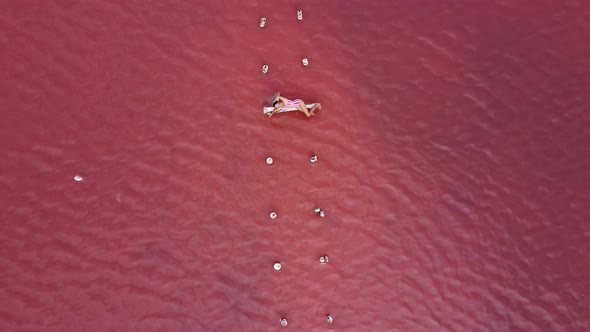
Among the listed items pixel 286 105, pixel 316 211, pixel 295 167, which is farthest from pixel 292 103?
pixel 316 211

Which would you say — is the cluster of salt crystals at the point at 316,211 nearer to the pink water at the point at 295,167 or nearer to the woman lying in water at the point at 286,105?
the pink water at the point at 295,167

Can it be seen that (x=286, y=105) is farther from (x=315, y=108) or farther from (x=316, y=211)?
(x=316, y=211)

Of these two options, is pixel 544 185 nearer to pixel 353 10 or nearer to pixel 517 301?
pixel 517 301

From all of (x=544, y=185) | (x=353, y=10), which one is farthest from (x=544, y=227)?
(x=353, y=10)

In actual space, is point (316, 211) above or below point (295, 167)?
below

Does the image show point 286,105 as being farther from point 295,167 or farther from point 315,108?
point 295,167

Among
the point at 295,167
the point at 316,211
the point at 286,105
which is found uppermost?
the point at 286,105

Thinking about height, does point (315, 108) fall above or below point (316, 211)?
above

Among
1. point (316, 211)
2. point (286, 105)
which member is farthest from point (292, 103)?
point (316, 211)

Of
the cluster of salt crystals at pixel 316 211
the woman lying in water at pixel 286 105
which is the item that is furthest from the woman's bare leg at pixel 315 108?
the cluster of salt crystals at pixel 316 211
